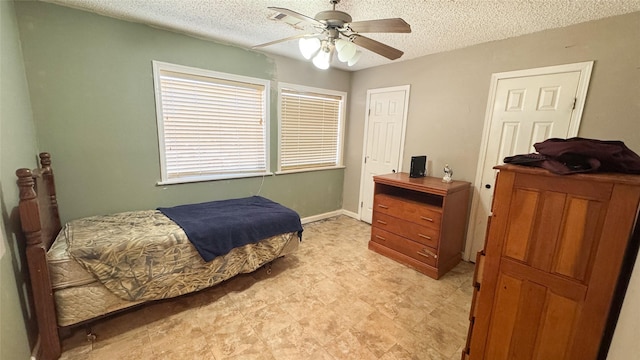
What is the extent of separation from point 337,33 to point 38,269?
231cm

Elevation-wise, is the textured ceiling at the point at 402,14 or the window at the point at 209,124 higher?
the textured ceiling at the point at 402,14

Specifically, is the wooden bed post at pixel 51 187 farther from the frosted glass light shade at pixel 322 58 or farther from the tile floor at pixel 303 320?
the frosted glass light shade at pixel 322 58

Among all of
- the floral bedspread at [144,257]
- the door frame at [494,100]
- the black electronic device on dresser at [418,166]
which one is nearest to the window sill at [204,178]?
the floral bedspread at [144,257]

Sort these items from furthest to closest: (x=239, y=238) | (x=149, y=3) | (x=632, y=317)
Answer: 1. (x=239, y=238)
2. (x=149, y=3)
3. (x=632, y=317)

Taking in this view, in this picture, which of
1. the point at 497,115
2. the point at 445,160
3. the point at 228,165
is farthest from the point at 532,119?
the point at 228,165

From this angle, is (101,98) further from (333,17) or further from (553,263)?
(553,263)

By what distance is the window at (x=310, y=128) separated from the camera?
11.4 feet

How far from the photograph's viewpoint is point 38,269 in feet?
4.71

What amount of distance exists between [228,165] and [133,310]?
1.70 meters

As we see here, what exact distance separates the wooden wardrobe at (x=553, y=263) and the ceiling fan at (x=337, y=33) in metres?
1.07

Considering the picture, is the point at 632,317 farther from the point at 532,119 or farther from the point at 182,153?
the point at 182,153

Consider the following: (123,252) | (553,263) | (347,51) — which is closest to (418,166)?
(347,51)

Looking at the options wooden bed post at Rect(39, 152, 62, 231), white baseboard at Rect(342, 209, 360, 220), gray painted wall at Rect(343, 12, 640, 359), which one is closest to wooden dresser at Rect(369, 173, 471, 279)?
gray painted wall at Rect(343, 12, 640, 359)

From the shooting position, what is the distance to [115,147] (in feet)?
7.69
